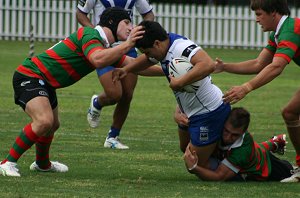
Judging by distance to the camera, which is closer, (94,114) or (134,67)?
(134,67)

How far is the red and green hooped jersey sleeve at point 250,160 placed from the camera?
393 inches

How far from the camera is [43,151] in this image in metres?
10.5

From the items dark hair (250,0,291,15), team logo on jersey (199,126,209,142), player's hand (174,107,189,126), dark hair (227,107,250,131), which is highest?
dark hair (250,0,291,15)

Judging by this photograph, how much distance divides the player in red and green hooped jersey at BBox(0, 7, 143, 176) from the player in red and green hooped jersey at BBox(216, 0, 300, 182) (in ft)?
3.75

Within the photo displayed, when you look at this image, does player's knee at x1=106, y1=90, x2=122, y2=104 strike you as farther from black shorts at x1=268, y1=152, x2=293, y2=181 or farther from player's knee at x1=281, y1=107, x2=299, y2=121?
black shorts at x1=268, y1=152, x2=293, y2=181

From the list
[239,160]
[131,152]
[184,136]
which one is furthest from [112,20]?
[131,152]

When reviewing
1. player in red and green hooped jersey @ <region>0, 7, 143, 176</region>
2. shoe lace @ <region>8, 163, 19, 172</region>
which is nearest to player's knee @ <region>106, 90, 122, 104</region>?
player in red and green hooped jersey @ <region>0, 7, 143, 176</region>

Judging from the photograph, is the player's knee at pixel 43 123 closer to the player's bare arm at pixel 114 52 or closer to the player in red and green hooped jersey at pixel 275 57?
the player's bare arm at pixel 114 52

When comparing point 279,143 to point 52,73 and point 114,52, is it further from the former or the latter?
point 52,73

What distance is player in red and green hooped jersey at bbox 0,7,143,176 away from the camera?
988 centimetres

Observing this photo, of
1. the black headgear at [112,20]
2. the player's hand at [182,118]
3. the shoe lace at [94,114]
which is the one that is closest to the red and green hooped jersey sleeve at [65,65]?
the black headgear at [112,20]

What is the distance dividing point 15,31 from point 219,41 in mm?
6711

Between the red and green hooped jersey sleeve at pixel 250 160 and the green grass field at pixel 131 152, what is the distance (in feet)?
0.45

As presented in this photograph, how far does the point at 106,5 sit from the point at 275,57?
4.65m
